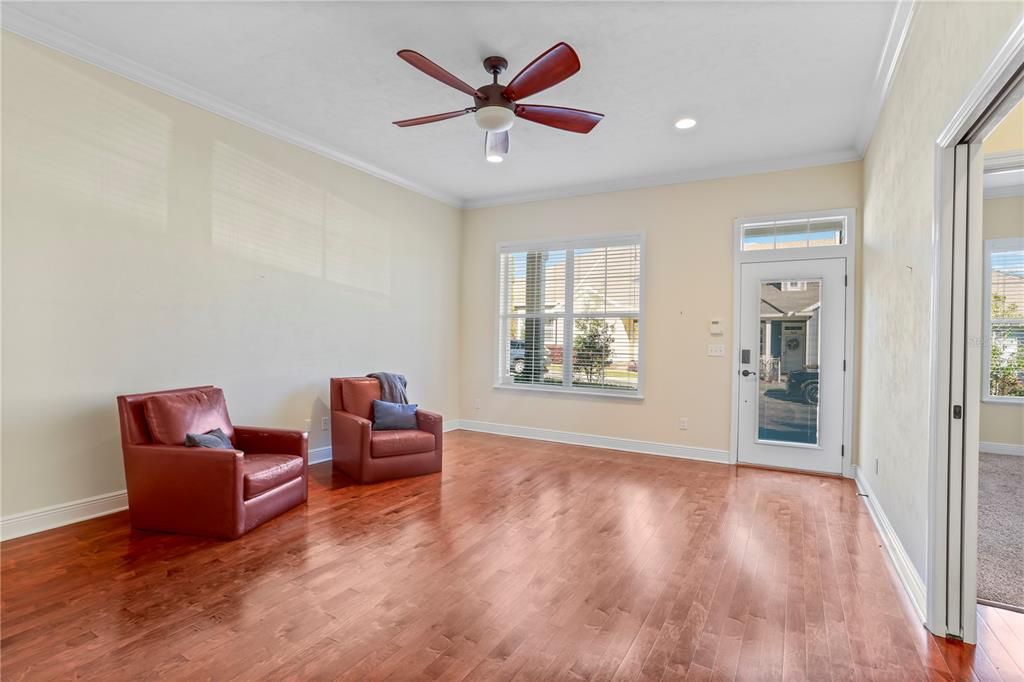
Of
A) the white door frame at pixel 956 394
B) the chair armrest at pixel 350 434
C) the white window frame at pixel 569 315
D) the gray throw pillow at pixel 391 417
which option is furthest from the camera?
the white window frame at pixel 569 315

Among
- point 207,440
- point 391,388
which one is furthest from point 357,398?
point 207,440

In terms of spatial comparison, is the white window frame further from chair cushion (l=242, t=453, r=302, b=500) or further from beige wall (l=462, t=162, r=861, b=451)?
chair cushion (l=242, t=453, r=302, b=500)

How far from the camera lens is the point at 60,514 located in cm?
322

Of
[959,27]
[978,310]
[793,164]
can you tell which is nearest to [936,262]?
[978,310]

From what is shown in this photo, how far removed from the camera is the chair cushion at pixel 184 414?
3.26m

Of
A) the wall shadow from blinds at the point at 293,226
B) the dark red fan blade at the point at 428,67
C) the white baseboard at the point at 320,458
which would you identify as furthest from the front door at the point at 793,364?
the wall shadow from blinds at the point at 293,226

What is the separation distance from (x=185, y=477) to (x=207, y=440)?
265mm

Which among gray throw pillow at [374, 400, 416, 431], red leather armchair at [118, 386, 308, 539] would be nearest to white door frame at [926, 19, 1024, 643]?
red leather armchair at [118, 386, 308, 539]

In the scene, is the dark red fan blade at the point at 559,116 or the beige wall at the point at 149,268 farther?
the dark red fan blade at the point at 559,116

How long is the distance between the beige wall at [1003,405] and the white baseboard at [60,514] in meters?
7.26

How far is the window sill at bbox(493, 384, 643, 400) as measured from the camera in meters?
5.72

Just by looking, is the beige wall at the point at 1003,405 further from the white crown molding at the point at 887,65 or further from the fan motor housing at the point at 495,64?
the fan motor housing at the point at 495,64

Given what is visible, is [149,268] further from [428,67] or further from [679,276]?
[679,276]

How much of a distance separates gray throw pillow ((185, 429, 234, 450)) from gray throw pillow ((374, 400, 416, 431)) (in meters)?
1.35
